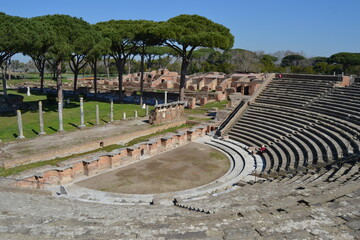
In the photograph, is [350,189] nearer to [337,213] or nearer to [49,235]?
[337,213]

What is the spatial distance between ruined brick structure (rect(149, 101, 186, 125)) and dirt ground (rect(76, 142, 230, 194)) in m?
6.40

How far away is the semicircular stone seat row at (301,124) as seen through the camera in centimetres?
1661

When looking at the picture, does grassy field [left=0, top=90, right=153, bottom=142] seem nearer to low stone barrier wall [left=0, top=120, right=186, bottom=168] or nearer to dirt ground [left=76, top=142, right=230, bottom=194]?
low stone barrier wall [left=0, top=120, right=186, bottom=168]

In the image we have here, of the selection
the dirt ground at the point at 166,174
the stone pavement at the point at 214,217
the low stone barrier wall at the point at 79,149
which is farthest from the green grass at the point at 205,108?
the stone pavement at the point at 214,217

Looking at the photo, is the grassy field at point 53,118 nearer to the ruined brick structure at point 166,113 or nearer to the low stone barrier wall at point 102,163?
the ruined brick structure at point 166,113

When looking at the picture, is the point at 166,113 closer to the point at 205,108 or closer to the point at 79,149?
the point at 205,108

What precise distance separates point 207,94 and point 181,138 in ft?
70.5

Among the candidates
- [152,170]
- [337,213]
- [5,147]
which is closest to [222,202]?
[337,213]

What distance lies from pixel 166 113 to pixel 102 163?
11.9 meters

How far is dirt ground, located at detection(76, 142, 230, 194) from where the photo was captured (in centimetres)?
1543

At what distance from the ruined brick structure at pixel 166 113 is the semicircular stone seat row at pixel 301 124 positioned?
6480mm

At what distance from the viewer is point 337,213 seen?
8.20 metres

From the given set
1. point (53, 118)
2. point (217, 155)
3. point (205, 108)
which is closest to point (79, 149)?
point (53, 118)

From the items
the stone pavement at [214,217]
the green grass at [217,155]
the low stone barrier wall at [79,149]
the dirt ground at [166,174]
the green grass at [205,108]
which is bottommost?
the dirt ground at [166,174]
